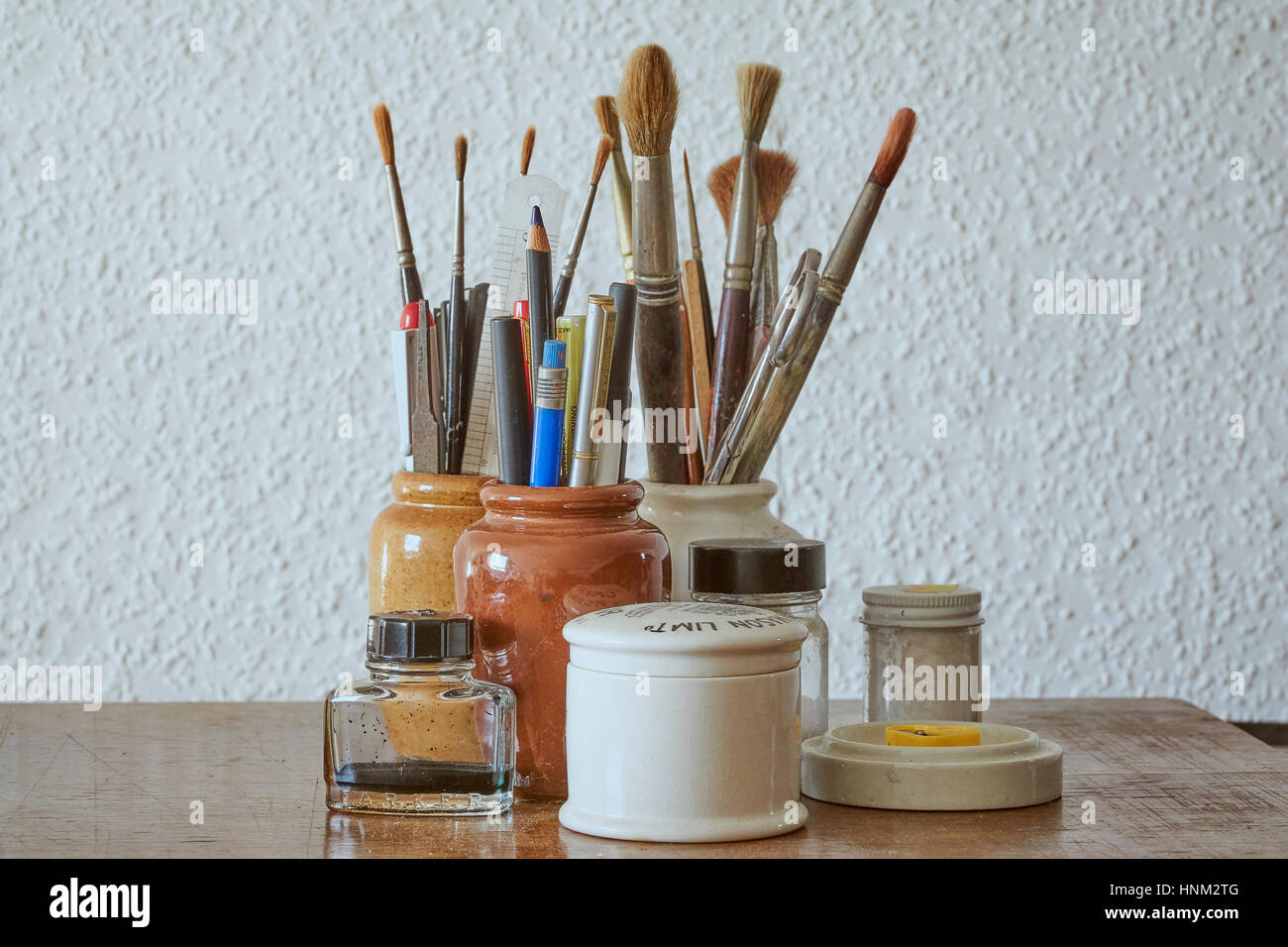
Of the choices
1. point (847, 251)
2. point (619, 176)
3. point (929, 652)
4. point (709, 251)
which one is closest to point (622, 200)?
point (619, 176)

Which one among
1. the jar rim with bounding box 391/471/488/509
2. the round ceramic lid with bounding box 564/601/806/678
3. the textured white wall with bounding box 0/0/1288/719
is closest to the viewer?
the round ceramic lid with bounding box 564/601/806/678

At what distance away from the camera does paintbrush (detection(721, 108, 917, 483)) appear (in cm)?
49

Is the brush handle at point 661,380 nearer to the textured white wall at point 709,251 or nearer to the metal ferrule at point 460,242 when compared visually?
the metal ferrule at point 460,242

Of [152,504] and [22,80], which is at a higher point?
[22,80]

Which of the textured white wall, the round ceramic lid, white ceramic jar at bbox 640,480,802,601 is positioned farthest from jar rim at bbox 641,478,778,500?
the textured white wall

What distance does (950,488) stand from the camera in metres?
0.94

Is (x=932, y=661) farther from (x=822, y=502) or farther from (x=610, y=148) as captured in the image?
(x=822, y=502)

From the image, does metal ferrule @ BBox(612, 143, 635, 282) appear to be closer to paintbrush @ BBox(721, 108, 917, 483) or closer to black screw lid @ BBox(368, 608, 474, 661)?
paintbrush @ BBox(721, 108, 917, 483)

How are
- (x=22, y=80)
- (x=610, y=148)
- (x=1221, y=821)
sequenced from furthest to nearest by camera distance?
1. (x=22, y=80)
2. (x=610, y=148)
3. (x=1221, y=821)

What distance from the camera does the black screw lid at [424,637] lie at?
0.42 meters

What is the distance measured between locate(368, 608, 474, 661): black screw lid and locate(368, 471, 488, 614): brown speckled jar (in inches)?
2.4

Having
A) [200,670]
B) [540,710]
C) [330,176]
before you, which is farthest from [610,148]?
[200,670]

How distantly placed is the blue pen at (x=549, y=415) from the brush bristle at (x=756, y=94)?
0.15m

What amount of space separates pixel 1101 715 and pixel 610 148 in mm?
334
